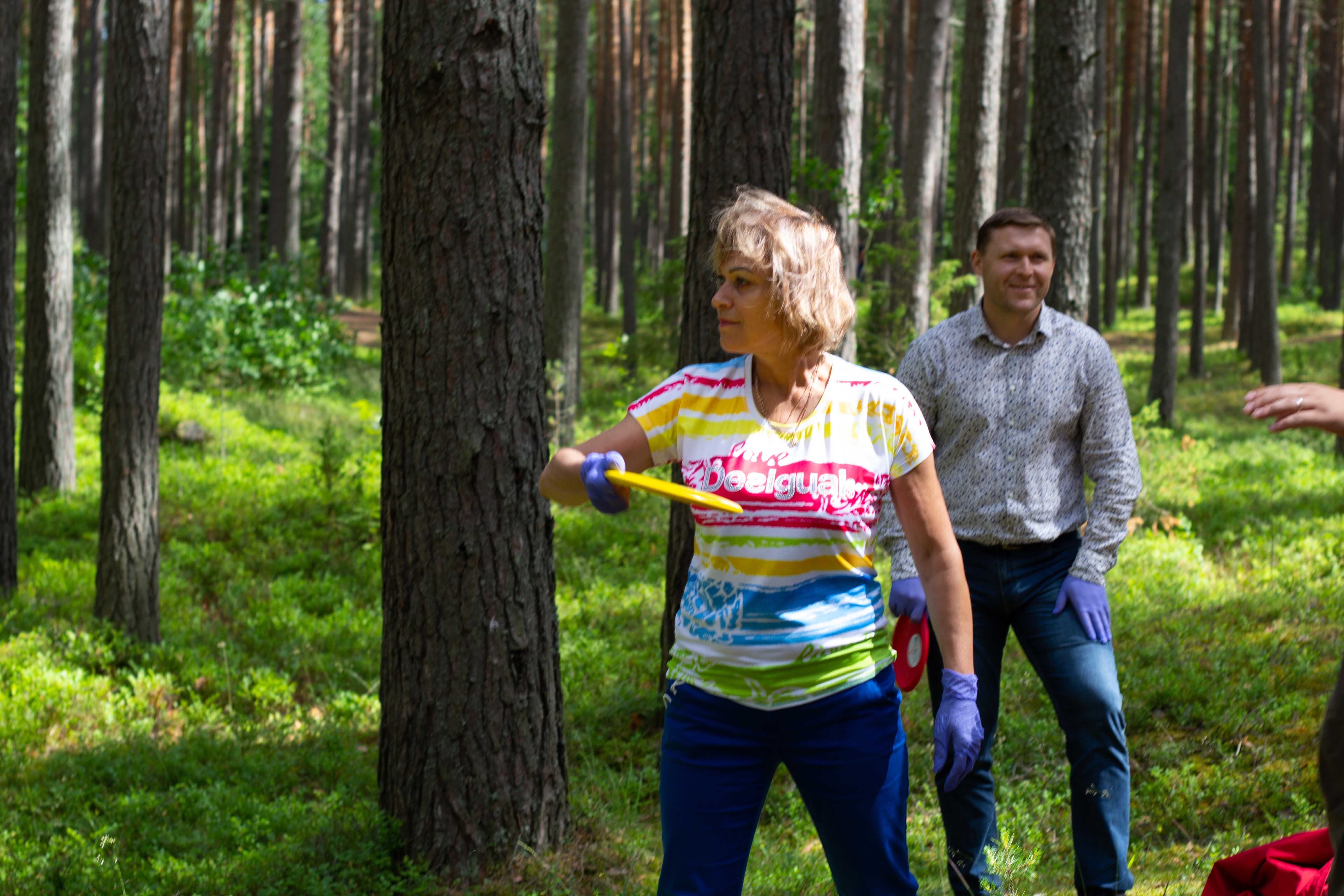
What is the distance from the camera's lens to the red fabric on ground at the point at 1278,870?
2.61m

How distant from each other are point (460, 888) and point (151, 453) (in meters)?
4.47

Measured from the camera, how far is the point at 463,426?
146 inches

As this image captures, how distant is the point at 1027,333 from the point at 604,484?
1.76 metres

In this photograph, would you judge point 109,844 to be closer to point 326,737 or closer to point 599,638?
point 326,737

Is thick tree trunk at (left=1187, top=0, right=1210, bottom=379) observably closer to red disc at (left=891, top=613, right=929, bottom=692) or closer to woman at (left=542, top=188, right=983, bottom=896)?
red disc at (left=891, top=613, right=929, bottom=692)

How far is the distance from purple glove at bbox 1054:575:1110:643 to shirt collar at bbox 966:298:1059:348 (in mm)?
748

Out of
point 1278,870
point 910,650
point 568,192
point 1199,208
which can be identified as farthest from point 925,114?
point 1199,208

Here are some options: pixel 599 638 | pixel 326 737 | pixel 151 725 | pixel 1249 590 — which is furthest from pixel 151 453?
pixel 1249 590

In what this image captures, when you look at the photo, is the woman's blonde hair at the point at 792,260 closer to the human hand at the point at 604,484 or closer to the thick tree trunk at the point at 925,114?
the human hand at the point at 604,484

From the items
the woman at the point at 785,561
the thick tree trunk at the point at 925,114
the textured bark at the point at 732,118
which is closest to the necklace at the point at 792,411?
the woman at the point at 785,561

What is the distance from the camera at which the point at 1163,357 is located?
49.6 ft

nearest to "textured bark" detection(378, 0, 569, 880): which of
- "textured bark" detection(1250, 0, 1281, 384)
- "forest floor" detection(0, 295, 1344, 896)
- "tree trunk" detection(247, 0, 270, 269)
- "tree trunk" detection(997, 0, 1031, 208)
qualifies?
"forest floor" detection(0, 295, 1344, 896)

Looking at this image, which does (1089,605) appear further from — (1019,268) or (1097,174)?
(1097,174)

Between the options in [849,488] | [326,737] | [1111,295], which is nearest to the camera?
Answer: [849,488]
